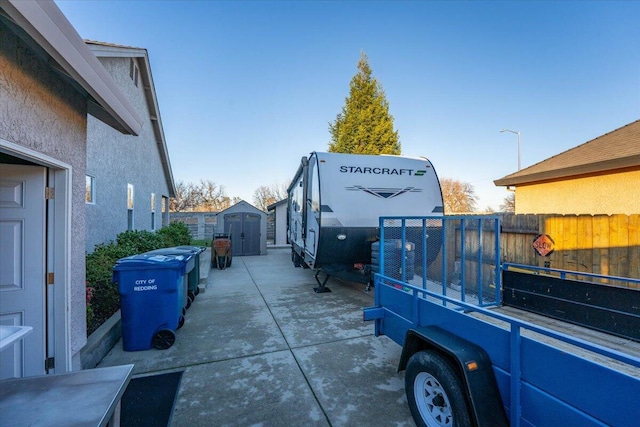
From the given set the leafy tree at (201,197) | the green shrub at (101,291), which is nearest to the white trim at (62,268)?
the green shrub at (101,291)

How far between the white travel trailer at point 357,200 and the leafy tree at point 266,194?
39835 millimetres

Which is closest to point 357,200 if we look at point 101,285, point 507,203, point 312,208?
point 312,208

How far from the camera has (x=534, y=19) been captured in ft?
26.6

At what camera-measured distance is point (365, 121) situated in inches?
803

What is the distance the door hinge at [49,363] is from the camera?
8.99 feet

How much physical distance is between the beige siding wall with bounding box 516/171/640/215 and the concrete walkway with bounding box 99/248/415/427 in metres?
5.68

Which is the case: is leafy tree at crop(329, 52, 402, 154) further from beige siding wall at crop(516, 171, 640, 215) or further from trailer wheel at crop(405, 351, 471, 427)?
trailer wheel at crop(405, 351, 471, 427)

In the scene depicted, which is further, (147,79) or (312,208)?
(147,79)

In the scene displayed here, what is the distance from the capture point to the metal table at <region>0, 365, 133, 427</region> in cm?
151

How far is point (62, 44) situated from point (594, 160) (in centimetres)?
925

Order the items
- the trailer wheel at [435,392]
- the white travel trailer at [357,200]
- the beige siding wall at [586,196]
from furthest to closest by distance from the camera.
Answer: the beige siding wall at [586,196] → the white travel trailer at [357,200] → the trailer wheel at [435,392]

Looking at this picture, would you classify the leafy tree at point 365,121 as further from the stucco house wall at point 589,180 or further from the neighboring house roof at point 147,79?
the stucco house wall at point 589,180

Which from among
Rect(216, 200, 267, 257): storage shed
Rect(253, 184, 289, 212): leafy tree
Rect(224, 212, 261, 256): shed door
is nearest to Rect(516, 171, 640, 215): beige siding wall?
Rect(216, 200, 267, 257): storage shed

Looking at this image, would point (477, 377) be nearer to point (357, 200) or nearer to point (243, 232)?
point (357, 200)
